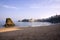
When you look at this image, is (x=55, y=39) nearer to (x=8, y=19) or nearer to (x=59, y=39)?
(x=59, y=39)

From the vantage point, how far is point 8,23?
31656 mm

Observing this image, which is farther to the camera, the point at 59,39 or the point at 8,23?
the point at 8,23

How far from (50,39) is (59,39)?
0.64 metres

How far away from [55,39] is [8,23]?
1015 inches

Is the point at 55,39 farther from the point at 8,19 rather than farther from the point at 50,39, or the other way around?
the point at 8,19

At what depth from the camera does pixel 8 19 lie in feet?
107

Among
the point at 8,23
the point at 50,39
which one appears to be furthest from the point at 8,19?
the point at 50,39

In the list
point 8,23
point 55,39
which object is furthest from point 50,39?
point 8,23

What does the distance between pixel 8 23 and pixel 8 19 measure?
164 centimetres

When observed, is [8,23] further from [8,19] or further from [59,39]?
[59,39]

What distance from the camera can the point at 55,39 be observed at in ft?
24.2

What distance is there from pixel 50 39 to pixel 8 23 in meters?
25.6

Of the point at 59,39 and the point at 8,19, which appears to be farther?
the point at 8,19

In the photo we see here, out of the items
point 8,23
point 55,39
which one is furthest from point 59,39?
point 8,23
